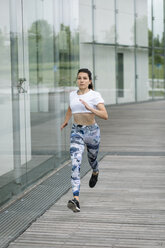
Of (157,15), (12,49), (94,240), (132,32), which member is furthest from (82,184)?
(157,15)

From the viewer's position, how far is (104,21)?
987 inches

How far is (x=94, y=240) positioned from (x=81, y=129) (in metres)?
1.50

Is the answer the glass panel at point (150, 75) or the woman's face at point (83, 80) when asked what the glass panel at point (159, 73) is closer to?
the glass panel at point (150, 75)

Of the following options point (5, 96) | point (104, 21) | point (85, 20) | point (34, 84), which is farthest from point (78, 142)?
point (104, 21)

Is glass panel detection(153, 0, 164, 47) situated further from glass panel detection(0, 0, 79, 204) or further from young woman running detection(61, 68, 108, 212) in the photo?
young woman running detection(61, 68, 108, 212)

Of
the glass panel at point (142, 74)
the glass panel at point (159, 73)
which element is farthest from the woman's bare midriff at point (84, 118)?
the glass panel at point (159, 73)

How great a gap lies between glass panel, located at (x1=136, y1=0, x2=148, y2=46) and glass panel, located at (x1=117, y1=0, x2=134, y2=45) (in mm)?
475

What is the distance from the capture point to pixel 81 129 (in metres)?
5.64

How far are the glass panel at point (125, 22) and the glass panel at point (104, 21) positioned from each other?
1.98 feet

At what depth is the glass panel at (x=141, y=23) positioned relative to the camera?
27438mm

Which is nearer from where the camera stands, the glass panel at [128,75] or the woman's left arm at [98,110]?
the woman's left arm at [98,110]

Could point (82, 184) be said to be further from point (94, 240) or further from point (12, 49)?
point (94, 240)

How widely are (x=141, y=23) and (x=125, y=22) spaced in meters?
1.55

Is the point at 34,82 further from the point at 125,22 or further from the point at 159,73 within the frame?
the point at 159,73
